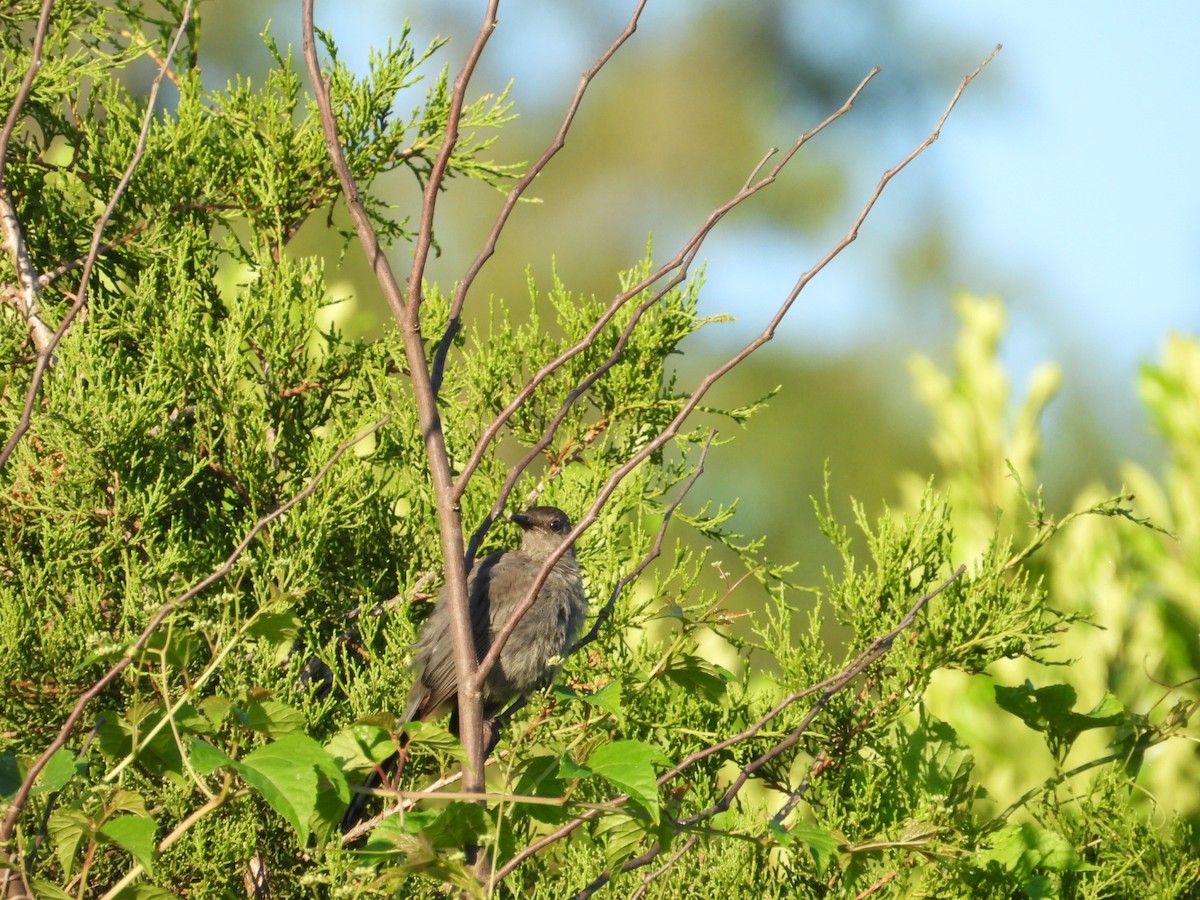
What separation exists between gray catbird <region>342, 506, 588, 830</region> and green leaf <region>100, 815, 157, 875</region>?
1.68 meters

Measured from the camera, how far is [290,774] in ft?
4.33

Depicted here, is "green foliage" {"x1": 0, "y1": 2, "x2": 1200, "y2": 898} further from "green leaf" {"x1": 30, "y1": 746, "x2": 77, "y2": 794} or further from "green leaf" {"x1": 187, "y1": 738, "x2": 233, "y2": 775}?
"green leaf" {"x1": 187, "y1": 738, "x2": 233, "y2": 775}

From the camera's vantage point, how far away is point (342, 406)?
3023mm

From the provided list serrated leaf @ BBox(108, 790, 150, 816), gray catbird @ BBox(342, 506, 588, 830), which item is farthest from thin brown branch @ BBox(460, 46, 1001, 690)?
gray catbird @ BBox(342, 506, 588, 830)

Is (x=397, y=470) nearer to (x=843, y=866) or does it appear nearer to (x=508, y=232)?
(x=843, y=866)

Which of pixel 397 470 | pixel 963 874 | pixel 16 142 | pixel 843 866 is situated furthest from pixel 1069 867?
pixel 16 142

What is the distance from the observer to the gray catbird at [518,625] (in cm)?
325

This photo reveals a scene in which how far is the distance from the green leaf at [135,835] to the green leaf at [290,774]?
126mm

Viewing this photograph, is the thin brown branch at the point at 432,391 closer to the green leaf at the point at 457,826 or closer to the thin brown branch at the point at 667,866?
the green leaf at the point at 457,826

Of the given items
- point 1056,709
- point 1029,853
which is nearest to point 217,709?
point 1056,709

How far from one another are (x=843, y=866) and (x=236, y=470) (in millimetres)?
1508

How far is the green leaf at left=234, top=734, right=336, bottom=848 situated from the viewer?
50.8 inches

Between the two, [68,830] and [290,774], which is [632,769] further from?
[68,830]

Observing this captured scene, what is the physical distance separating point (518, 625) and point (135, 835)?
5.85 ft
